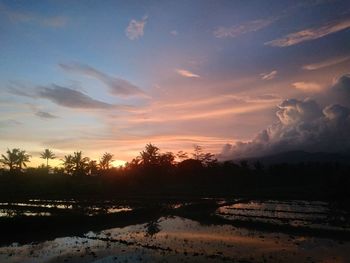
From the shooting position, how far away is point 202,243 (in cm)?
1681

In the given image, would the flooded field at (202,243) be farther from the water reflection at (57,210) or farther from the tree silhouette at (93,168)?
the tree silhouette at (93,168)

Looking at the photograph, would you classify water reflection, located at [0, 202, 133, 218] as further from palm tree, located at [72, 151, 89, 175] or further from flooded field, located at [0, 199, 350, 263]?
palm tree, located at [72, 151, 89, 175]

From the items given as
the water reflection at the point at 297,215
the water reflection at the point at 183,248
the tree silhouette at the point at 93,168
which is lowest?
the water reflection at the point at 183,248

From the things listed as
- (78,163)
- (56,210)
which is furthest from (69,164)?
(56,210)

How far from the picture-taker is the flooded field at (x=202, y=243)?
46.8ft

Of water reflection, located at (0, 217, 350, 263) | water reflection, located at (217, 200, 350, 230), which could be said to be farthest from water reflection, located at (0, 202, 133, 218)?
water reflection, located at (217, 200, 350, 230)

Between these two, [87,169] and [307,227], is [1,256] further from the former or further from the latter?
[87,169]

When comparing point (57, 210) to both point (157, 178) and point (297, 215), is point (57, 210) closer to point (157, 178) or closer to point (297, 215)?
point (297, 215)

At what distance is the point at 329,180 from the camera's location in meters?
39.6

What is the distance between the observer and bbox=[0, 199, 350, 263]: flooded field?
14256 millimetres

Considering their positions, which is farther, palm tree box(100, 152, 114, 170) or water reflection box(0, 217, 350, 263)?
palm tree box(100, 152, 114, 170)

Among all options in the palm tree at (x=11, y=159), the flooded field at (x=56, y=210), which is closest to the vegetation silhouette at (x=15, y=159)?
the palm tree at (x=11, y=159)

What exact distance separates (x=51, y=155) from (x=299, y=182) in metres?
55.3

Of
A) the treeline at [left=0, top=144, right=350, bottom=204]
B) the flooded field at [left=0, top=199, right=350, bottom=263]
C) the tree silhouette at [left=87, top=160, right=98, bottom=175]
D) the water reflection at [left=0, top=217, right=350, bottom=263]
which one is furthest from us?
the tree silhouette at [left=87, top=160, right=98, bottom=175]
